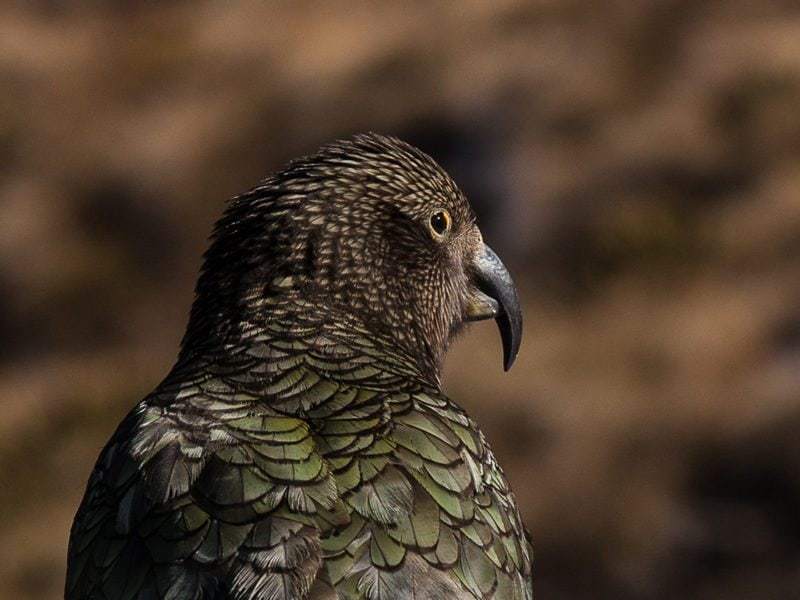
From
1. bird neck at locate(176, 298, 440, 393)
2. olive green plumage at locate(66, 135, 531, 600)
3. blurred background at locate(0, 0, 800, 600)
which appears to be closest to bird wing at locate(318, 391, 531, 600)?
olive green plumage at locate(66, 135, 531, 600)

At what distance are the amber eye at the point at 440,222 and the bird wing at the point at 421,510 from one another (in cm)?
85

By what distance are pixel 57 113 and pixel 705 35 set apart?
8.27 meters

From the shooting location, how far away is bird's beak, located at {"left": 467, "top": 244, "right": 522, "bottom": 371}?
17.7 ft

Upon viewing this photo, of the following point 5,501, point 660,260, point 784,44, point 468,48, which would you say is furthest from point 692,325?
point 5,501

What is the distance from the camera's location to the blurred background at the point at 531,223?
42.2 feet

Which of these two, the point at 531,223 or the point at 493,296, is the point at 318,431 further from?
the point at 531,223

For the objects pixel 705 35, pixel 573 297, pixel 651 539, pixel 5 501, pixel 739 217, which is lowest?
pixel 5 501

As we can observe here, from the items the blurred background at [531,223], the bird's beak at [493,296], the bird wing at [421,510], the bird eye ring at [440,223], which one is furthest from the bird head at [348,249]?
the blurred background at [531,223]

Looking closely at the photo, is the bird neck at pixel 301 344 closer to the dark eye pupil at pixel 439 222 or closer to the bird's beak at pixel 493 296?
the dark eye pupil at pixel 439 222

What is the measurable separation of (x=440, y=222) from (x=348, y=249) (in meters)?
0.47

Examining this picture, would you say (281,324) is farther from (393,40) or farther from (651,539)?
(393,40)

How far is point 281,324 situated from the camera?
455 centimetres

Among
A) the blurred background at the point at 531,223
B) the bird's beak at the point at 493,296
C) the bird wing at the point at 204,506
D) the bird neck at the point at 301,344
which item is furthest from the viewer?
the blurred background at the point at 531,223

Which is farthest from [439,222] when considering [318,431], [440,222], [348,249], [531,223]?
[531,223]
